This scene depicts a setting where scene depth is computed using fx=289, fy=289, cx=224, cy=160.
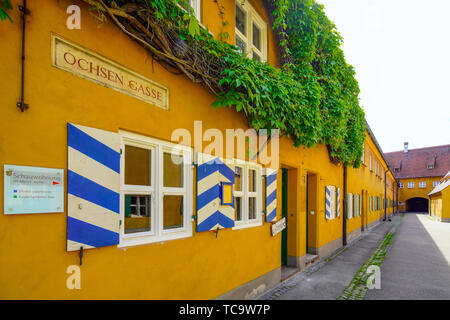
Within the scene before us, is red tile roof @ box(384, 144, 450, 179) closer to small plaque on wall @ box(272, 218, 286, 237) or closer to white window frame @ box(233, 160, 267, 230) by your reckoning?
small plaque on wall @ box(272, 218, 286, 237)

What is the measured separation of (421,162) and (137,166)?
5961cm

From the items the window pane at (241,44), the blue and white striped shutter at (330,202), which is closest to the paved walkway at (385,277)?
the blue and white striped shutter at (330,202)

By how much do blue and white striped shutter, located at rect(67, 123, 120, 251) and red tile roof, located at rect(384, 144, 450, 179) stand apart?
5584cm

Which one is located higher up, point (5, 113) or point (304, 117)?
point (304, 117)

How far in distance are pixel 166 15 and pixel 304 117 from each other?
343 centimetres

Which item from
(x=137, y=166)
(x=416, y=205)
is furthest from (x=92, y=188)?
(x=416, y=205)

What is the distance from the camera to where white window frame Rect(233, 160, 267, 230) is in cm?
520

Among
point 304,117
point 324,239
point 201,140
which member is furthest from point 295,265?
point 201,140

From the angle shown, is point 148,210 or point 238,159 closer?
point 148,210

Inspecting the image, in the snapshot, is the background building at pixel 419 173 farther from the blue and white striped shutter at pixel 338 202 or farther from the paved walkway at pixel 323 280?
the paved walkway at pixel 323 280

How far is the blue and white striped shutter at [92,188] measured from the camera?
8.57 feet

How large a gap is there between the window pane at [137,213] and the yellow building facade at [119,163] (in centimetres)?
1
